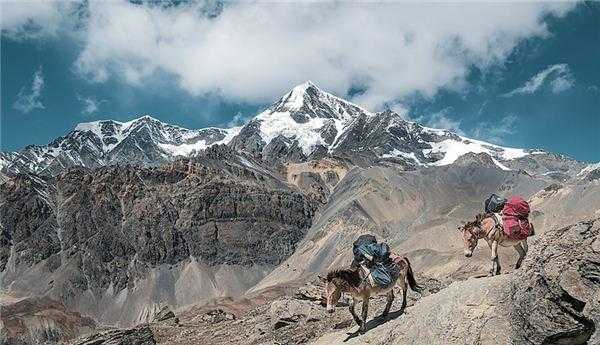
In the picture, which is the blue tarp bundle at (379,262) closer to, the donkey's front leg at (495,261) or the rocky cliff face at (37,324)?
the donkey's front leg at (495,261)

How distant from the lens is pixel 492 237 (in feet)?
56.3

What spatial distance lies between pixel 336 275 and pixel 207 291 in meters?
165

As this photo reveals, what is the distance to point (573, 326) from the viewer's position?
11.8m

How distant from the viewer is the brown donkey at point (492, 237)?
1681cm

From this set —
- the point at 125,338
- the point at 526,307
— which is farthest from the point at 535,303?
the point at 125,338

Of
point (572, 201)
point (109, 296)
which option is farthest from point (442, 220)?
point (109, 296)

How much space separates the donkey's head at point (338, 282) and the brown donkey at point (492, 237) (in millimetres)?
3051

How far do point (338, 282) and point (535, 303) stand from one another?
5.73 m

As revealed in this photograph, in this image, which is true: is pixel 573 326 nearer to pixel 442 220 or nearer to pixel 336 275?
pixel 336 275

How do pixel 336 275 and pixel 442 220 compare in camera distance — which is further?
pixel 442 220

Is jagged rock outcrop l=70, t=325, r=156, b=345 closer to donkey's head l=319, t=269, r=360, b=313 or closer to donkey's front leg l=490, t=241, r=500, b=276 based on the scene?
donkey's head l=319, t=269, r=360, b=313

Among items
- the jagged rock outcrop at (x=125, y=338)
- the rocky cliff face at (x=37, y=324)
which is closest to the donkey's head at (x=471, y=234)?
the jagged rock outcrop at (x=125, y=338)

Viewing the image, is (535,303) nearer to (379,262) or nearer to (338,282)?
(379,262)

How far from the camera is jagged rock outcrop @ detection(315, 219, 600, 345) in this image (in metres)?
11.8
